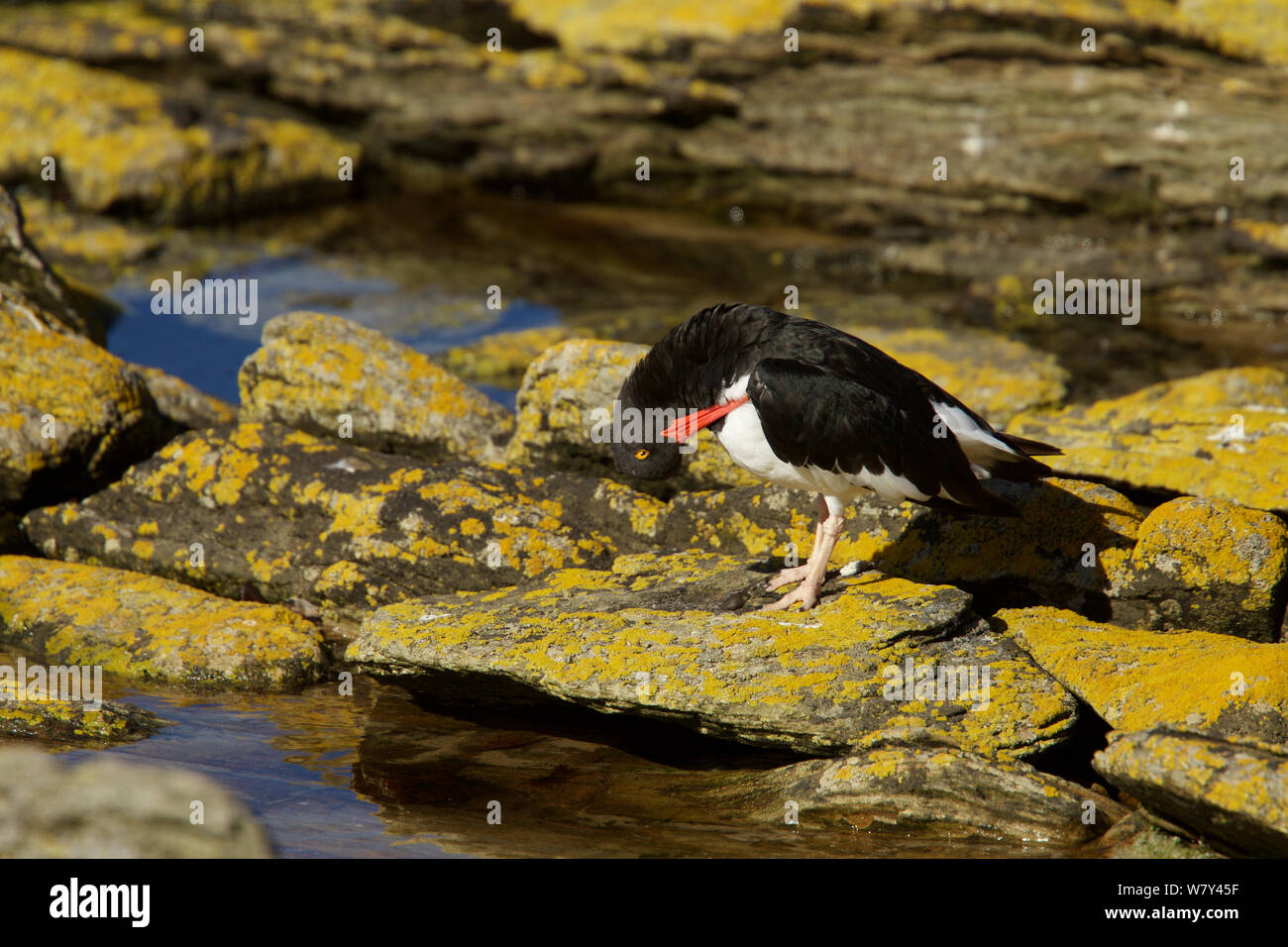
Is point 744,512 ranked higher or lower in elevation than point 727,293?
lower

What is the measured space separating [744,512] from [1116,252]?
11.0 m

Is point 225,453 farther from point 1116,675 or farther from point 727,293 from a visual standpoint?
point 727,293

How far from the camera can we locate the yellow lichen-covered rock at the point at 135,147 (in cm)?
1661

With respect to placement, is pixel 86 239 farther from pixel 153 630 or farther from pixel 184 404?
pixel 153 630

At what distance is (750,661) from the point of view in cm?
629

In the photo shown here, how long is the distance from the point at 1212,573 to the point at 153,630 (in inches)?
268

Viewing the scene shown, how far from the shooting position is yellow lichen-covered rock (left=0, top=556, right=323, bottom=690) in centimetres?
727

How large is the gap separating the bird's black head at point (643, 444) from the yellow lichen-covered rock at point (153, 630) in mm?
2421

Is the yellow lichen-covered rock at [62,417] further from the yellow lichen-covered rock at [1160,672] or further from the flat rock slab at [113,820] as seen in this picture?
the yellow lichen-covered rock at [1160,672]

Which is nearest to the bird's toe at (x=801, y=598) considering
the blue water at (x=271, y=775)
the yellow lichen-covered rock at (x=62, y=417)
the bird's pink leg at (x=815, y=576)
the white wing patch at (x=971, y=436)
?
the bird's pink leg at (x=815, y=576)

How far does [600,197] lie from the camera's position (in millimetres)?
19938

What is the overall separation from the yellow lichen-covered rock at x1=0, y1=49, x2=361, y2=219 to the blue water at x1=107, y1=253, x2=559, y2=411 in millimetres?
1656

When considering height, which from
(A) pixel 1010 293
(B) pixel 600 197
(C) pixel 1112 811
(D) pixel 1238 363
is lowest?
(C) pixel 1112 811

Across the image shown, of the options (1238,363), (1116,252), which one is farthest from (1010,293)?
(1238,363)
